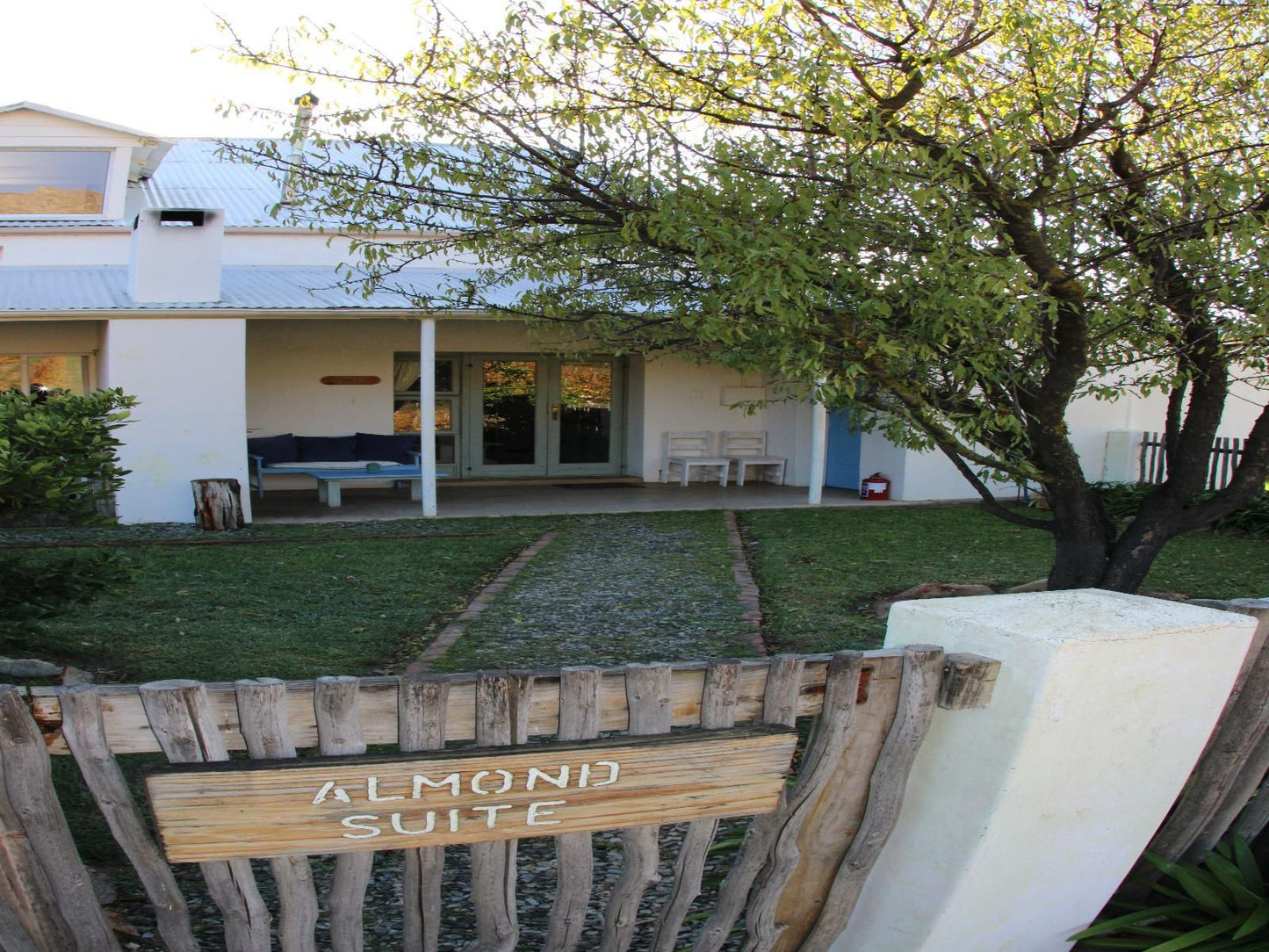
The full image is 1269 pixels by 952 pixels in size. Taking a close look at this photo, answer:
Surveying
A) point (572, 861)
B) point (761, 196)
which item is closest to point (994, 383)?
point (761, 196)

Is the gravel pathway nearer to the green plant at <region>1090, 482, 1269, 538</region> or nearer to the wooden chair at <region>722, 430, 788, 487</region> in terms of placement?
the green plant at <region>1090, 482, 1269, 538</region>

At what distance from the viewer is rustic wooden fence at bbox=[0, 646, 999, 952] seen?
7.93 feet

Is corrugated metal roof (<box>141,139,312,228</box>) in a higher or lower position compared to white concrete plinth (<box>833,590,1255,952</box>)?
higher

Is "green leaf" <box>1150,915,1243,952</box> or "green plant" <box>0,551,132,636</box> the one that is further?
"green plant" <box>0,551,132,636</box>

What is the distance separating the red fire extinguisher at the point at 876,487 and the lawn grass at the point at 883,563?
5.95 ft

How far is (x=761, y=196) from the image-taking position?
4695 millimetres

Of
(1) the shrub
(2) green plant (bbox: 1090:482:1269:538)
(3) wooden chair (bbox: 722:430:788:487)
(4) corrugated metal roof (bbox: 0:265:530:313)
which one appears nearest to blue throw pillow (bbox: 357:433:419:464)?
(4) corrugated metal roof (bbox: 0:265:530:313)

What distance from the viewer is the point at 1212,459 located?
15234 mm

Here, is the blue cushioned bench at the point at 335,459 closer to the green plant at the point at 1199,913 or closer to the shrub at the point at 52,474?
the shrub at the point at 52,474

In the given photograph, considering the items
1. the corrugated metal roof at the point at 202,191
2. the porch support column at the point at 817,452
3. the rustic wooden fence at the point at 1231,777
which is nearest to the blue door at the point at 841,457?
the porch support column at the point at 817,452

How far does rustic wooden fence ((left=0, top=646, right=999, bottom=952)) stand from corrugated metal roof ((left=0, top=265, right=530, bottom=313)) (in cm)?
888

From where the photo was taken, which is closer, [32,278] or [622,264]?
[622,264]

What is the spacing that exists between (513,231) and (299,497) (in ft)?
34.8

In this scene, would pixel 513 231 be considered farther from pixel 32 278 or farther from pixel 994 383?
pixel 32 278
